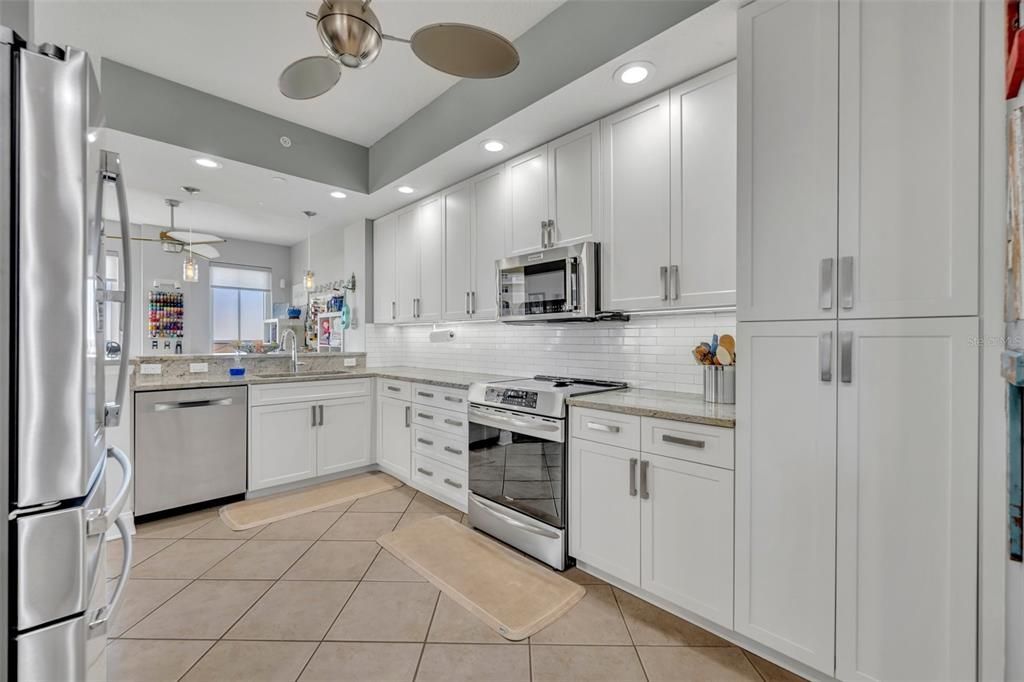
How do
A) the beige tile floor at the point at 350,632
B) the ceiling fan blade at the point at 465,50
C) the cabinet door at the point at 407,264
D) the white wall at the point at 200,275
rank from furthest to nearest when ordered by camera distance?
the white wall at the point at 200,275
the cabinet door at the point at 407,264
the beige tile floor at the point at 350,632
the ceiling fan blade at the point at 465,50

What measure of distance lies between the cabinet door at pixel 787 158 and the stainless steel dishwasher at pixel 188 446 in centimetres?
344

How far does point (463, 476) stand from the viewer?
308 cm

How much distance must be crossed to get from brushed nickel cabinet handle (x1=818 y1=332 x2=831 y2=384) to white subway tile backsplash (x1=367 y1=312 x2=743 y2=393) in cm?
27

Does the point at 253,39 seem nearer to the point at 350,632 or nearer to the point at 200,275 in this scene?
the point at 350,632

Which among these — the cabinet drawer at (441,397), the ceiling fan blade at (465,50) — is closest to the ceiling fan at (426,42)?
the ceiling fan blade at (465,50)

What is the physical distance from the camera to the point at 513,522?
102 inches

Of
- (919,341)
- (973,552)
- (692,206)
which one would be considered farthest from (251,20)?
(973,552)

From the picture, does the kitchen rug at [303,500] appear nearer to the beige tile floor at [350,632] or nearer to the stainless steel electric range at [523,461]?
the beige tile floor at [350,632]

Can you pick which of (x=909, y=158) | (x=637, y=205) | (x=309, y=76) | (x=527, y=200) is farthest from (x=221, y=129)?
(x=909, y=158)

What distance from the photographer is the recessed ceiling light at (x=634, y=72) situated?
2.08 metres

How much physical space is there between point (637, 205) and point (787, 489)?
5.06 feet

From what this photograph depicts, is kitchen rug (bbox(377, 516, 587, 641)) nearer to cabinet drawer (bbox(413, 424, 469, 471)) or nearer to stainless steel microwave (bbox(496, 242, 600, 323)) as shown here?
cabinet drawer (bbox(413, 424, 469, 471))

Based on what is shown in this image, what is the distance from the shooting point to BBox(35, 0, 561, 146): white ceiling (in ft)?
7.45

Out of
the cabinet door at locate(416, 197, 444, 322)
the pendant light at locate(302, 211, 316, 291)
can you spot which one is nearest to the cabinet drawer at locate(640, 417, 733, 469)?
the cabinet door at locate(416, 197, 444, 322)
